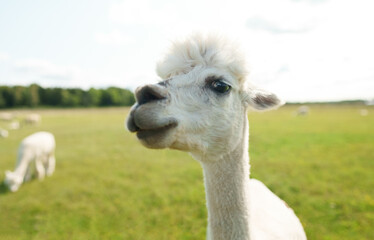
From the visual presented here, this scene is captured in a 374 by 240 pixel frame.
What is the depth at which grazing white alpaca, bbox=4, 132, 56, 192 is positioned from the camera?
21.7 feet

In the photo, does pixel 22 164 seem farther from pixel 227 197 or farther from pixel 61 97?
pixel 61 97

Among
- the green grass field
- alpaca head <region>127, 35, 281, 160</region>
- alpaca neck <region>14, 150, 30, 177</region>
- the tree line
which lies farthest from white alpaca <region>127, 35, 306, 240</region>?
the tree line

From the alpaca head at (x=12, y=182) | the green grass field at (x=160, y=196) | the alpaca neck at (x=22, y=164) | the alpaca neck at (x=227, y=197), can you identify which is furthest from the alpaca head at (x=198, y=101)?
the alpaca neck at (x=22, y=164)

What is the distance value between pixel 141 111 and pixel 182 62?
1.87ft

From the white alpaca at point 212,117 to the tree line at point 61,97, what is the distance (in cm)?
6399

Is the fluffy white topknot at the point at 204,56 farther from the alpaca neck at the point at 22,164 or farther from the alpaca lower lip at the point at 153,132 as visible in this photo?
the alpaca neck at the point at 22,164

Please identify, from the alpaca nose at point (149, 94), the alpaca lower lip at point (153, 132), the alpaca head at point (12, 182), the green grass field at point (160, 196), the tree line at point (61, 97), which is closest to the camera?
the alpaca nose at point (149, 94)

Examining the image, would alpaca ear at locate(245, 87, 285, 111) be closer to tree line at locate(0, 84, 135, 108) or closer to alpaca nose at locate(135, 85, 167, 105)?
alpaca nose at locate(135, 85, 167, 105)

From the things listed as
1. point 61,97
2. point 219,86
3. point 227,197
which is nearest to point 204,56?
point 219,86

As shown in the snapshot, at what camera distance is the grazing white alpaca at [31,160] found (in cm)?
662

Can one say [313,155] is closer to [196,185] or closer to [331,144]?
[331,144]

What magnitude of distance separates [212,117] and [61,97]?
258 feet

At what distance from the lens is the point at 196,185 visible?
6.46 metres

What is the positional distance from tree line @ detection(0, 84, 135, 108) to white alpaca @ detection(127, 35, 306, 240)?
6399 cm
